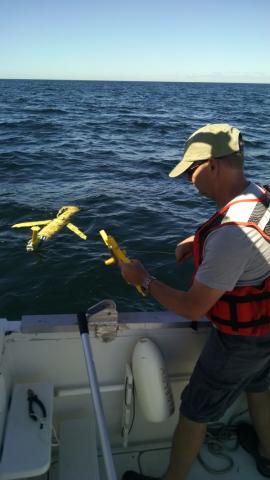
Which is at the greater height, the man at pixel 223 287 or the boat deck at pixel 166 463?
the man at pixel 223 287

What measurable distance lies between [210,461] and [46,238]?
665 cm

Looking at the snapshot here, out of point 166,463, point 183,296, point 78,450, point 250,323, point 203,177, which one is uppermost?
point 203,177

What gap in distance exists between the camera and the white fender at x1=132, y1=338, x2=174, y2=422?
9.25 ft

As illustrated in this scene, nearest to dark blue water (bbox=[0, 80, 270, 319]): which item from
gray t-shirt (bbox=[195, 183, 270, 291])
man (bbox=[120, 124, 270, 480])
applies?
man (bbox=[120, 124, 270, 480])

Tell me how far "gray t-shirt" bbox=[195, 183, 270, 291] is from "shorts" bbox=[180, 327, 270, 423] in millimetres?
526

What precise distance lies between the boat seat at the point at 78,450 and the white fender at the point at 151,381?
0.46 m

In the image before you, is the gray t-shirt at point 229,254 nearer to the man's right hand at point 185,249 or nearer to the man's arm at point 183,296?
the man's arm at point 183,296

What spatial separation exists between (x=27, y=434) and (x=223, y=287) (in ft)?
4.76

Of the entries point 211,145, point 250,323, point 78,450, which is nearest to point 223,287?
point 250,323

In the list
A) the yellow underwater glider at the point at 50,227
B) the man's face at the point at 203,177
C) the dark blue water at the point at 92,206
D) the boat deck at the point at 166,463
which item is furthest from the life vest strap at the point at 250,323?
the yellow underwater glider at the point at 50,227

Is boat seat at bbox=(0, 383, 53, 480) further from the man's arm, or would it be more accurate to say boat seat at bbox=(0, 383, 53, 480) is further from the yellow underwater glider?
the yellow underwater glider

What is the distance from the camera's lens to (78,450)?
2.88 meters

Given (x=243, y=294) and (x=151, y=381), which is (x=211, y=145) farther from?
(x=151, y=381)

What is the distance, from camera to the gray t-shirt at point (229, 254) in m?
2.08
